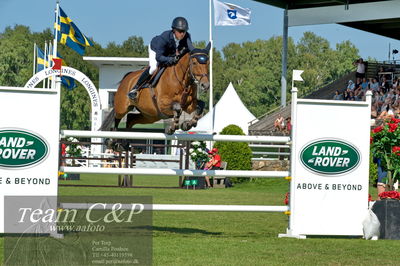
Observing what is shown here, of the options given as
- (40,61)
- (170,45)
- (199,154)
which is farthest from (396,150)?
(40,61)

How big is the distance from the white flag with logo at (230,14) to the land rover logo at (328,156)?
23.9 meters

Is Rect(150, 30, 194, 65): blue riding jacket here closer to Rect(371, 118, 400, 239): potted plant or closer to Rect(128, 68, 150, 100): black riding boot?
Rect(128, 68, 150, 100): black riding boot

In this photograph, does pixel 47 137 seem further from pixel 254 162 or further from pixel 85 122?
pixel 85 122

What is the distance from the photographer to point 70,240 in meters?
7.04

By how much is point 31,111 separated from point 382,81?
24.9m

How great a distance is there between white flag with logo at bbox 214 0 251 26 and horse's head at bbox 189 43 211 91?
78.7 ft

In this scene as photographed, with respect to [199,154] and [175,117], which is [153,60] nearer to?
[175,117]

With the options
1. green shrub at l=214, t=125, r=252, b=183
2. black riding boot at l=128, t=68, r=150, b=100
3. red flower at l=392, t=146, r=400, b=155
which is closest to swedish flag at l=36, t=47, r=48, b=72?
green shrub at l=214, t=125, r=252, b=183

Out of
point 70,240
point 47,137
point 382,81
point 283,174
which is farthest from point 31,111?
point 382,81

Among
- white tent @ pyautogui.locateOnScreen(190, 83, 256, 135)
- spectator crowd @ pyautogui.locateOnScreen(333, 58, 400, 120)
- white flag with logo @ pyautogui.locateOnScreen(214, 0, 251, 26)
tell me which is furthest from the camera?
white tent @ pyautogui.locateOnScreen(190, 83, 256, 135)

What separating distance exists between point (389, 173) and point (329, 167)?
1429 mm

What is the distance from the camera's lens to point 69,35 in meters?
27.8

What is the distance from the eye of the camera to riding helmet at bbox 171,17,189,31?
28.1 ft

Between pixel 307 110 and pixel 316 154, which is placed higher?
pixel 307 110
